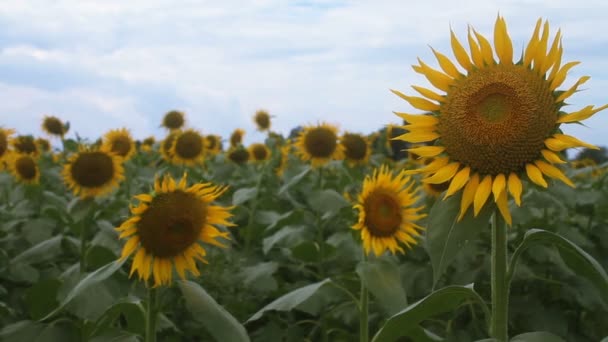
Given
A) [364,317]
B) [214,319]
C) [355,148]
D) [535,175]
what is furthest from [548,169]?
[355,148]

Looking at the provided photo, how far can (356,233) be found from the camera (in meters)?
3.30

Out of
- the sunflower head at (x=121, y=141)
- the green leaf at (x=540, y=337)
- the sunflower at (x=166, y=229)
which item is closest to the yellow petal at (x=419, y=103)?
the green leaf at (x=540, y=337)

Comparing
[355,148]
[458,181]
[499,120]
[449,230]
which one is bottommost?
[355,148]

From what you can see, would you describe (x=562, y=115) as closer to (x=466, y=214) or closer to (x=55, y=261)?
(x=466, y=214)

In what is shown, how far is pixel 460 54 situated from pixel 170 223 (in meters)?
1.19

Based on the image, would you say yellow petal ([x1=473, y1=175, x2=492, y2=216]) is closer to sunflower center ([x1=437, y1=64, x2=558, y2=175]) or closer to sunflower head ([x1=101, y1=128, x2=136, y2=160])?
sunflower center ([x1=437, y1=64, x2=558, y2=175])

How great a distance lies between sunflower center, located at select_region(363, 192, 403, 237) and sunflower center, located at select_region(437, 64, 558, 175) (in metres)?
1.31

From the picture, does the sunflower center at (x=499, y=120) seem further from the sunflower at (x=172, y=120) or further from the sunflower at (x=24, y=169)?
the sunflower at (x=172, y=120)

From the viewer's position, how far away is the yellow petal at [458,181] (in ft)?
6.16

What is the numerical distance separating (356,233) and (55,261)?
7.06 feet

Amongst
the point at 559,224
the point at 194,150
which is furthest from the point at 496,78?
the point at 194,150

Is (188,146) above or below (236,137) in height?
above

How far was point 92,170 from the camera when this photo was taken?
4391 mm

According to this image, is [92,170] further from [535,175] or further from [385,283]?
[535,175]
